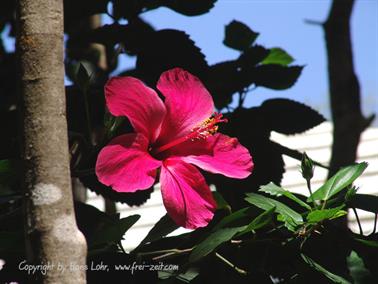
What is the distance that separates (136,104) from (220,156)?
0.47 feet

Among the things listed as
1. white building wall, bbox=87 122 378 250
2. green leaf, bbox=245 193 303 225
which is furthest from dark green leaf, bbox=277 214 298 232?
white building wall, bbox=87 122 378 250

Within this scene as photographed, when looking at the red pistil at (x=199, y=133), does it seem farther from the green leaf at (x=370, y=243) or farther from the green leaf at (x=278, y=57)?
the green leaf at (x=278, y=57)

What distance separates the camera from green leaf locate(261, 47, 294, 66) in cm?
158

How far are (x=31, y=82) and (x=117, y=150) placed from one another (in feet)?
0.56

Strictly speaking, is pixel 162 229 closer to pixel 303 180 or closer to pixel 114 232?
pixel 114 232

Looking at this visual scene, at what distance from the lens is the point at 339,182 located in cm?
100

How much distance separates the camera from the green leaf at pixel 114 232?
0.91 metres

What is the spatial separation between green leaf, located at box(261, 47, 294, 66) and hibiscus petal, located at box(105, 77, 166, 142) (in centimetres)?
68

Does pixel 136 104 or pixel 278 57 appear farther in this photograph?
pixel 278 57

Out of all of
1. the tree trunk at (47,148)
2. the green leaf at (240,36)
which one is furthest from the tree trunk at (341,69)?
the tree trunk at (47,148)

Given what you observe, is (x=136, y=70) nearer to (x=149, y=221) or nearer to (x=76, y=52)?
(x=76, y=52)

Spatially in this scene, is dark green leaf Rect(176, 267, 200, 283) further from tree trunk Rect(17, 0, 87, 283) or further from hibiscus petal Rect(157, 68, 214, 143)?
tree trunk Rect(17, 0, 87, 283)

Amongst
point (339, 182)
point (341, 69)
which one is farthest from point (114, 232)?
point (341, 69)

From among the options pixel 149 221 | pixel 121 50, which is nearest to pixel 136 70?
pixel 121 50
